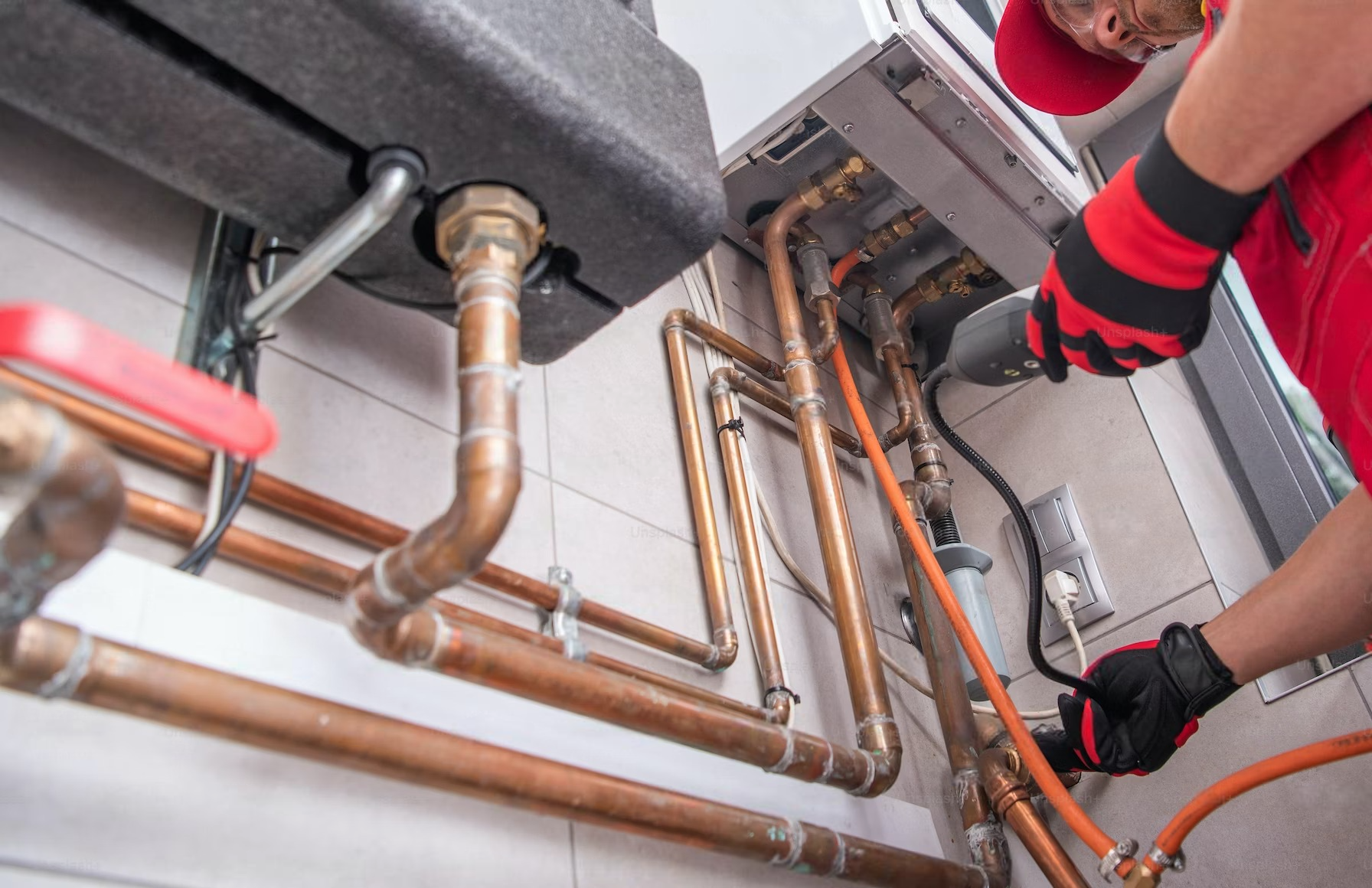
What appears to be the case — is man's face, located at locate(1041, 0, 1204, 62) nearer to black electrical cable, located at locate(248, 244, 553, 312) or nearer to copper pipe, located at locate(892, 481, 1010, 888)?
copper pipe, located at locate(892, 481, 1010, 888)

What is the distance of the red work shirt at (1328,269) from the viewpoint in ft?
2.50

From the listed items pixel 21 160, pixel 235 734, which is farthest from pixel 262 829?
pixel 21 160

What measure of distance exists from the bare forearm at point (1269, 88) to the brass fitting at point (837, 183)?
0.73m

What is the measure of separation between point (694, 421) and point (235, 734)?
2.50 feet

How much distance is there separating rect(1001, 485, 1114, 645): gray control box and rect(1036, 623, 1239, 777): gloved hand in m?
0.30

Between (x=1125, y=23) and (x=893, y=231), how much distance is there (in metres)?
0.45

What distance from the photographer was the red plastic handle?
38cm

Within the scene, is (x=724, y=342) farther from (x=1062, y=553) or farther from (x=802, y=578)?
(x=1062, y=553)

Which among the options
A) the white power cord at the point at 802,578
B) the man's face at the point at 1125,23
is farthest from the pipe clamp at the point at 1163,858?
the man's face at the point at 1125,23

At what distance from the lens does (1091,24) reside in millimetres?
1327

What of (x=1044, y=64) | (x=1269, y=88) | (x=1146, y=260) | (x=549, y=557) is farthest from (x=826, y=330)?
(x=1269, y=88)

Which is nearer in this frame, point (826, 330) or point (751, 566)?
point (751, 566)

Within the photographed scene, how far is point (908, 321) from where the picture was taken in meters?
1.79

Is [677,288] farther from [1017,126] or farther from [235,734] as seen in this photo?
[235,734]
